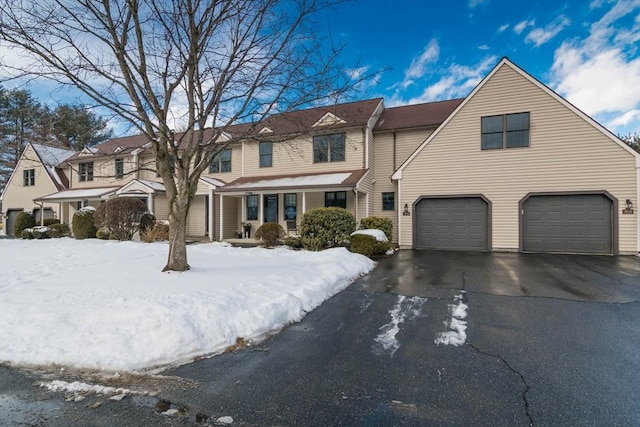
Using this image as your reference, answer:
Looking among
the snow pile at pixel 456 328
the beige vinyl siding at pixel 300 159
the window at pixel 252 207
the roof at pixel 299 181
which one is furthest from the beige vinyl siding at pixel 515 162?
the snow pile at pixel 456 328

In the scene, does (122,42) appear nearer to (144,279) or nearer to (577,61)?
(144,279)

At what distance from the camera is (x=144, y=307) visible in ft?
15.1

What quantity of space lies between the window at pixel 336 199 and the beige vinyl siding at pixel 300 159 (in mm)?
1216

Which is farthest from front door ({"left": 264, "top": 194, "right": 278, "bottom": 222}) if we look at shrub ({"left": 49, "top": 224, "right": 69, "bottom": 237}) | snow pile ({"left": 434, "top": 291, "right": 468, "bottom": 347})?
snow pile ({"left": 434, "top": 291, "right": 468, "bottom": 347})

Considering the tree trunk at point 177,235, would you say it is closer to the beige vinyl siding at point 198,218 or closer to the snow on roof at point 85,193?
the beige vinyl siding at point 198,218

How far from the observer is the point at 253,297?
5402 mm

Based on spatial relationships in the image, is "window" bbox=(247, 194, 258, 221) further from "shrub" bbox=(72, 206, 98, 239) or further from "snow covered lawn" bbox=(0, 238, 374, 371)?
"snow covered lawn" bbox=(0, 238, 374, 371)

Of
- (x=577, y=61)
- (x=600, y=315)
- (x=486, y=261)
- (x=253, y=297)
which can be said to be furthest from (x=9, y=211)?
(x=577, y=61)

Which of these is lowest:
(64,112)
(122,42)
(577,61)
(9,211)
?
(9,211)

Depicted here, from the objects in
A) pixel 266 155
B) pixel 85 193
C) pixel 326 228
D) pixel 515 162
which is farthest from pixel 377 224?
pixel 85 193

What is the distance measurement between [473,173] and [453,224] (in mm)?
2245

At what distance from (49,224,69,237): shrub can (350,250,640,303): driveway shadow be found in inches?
768

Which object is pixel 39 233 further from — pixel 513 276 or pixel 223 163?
pixel 513 276

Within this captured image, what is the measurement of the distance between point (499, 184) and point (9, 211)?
3457 cm
